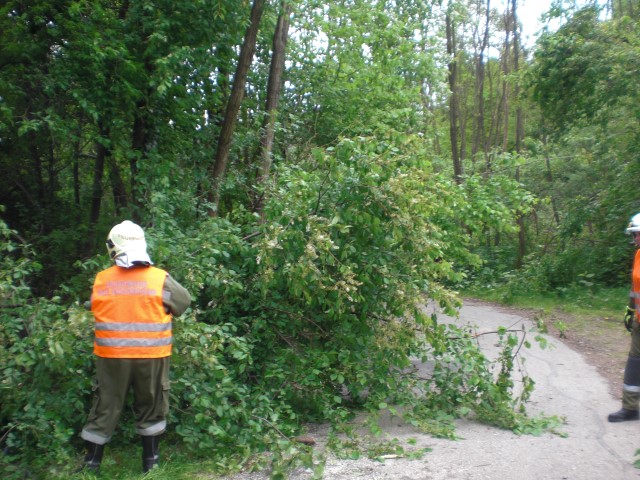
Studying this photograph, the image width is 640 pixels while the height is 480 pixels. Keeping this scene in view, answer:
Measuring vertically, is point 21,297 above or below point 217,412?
above

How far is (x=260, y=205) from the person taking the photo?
820 cm

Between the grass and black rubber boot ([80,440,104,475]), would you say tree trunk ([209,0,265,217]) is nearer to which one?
black rubber boot ([80,440,104,475])

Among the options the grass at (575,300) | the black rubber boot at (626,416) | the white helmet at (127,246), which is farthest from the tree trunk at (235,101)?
the grass at (575,300)

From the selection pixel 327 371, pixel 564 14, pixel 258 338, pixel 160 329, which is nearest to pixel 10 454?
pixel 160 329

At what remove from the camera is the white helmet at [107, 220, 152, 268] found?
4285 millimetres

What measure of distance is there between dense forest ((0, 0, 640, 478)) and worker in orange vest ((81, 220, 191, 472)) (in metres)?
0.36

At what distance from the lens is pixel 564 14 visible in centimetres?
1452

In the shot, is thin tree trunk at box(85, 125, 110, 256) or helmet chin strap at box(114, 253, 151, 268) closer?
helmet chin strap at box(114, 253, 151, 268)

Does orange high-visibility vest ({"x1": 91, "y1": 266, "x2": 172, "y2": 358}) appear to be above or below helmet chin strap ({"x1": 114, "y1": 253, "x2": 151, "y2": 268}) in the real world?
below

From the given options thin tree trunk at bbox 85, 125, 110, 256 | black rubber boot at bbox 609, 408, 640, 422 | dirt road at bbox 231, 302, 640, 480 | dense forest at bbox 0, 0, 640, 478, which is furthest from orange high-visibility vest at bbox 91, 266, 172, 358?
thin tree trunk at bbox 85, 125, 110, 256

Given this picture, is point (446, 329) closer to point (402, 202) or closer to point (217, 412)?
point (402, 202)

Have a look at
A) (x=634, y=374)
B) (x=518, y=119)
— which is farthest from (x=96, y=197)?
(x=518, y=119)

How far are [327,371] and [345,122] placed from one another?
7187mm

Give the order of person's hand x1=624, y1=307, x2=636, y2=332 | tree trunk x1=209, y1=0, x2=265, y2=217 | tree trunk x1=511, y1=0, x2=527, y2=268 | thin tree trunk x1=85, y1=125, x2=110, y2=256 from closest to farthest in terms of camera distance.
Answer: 1. person's hand x1=624, y1=307, x2=636, y2=332
2. tree trunk x1=209, y1=0, x2=265, y2=217
3. thin tree trunk x1=85, y1=125, x2=110, y2=256
4. tree trunk x1=511, y1=0, x2=527, y2=268
